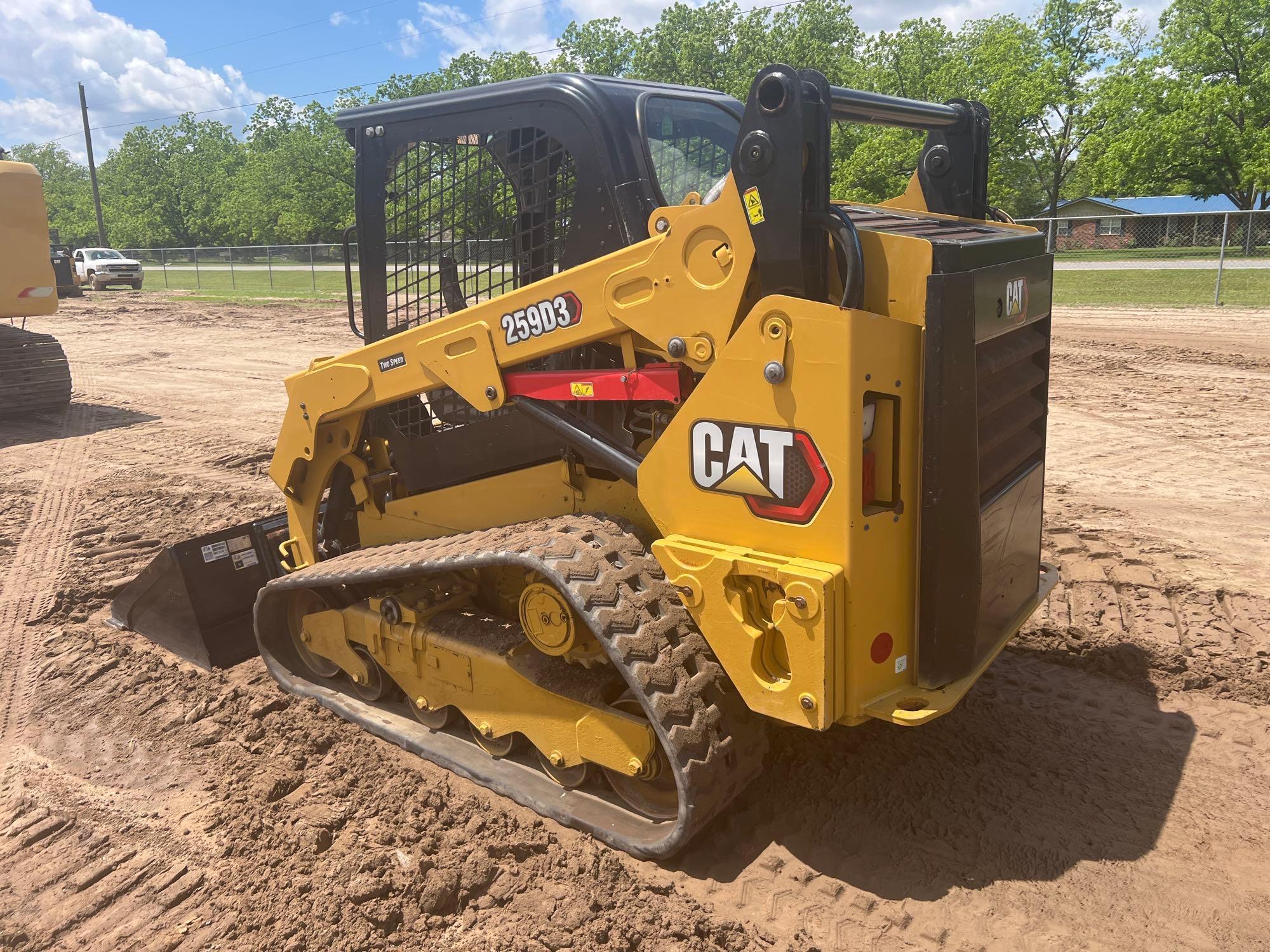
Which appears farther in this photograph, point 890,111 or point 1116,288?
point 1116,288

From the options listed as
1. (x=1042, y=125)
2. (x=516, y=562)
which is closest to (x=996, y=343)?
(x=516, y=562)

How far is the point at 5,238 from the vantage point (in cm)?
1039

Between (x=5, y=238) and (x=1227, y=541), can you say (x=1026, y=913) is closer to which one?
(x=1227, y=541)

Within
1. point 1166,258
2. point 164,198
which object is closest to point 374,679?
point 1166,258

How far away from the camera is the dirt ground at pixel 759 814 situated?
317 cm

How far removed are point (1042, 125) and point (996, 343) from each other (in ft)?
152

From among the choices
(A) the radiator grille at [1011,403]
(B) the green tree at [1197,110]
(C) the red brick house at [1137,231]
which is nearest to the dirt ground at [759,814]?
(A) the radiator grille at [1011,403]

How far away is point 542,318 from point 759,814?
1956mm

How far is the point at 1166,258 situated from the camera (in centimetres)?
2539

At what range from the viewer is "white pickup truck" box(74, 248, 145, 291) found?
3431 centimetres

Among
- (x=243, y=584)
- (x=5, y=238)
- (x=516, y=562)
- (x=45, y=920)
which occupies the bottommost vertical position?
(x=45, y=920)

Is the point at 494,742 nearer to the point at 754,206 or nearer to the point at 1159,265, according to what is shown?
the point at 754,206

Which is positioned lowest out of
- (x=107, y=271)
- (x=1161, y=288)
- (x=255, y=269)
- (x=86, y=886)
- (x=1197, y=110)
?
(x=86, y=886)

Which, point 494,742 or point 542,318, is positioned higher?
point 542,318
